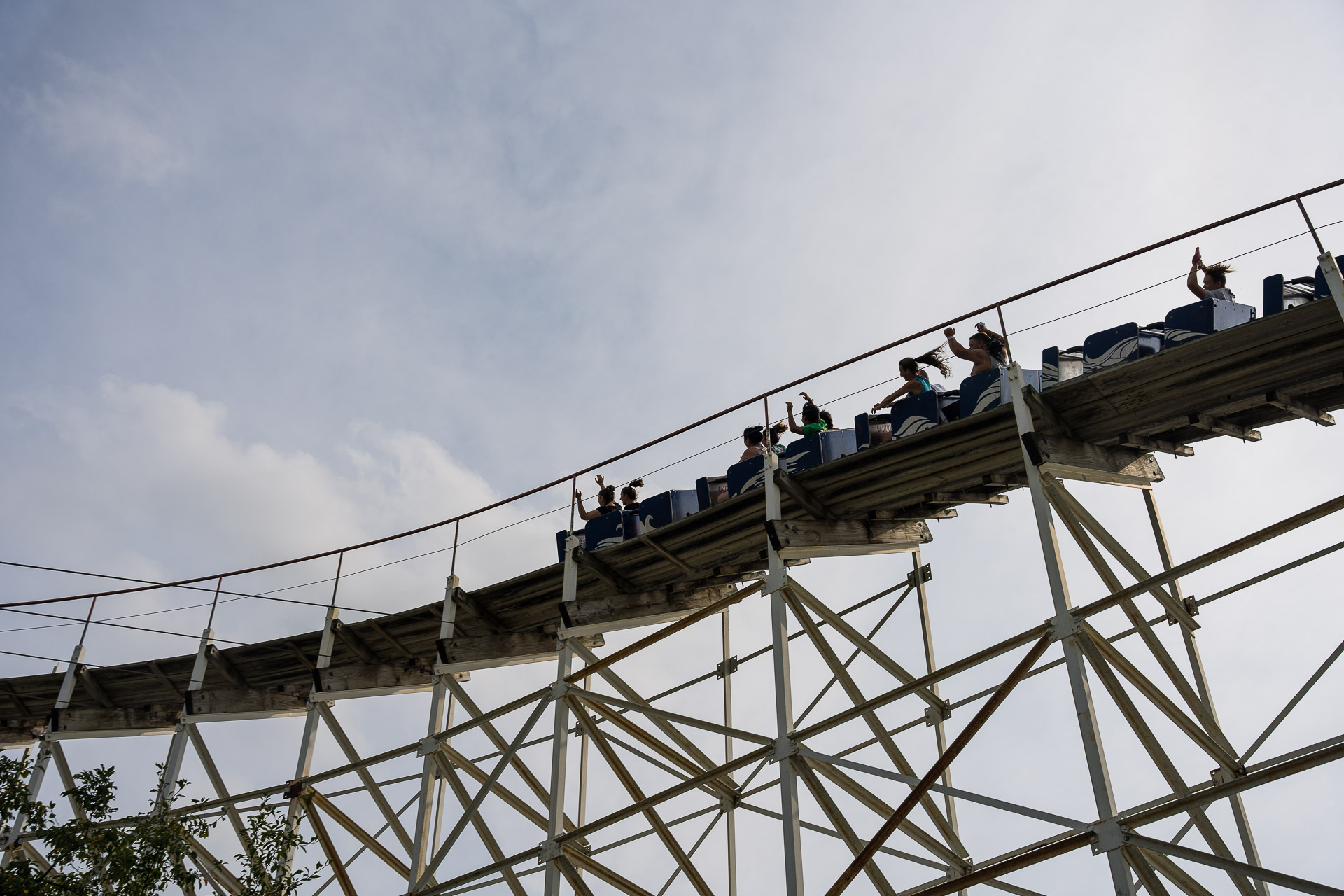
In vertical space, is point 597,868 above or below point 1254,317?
below

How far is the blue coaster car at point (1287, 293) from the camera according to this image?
1173 centimetres

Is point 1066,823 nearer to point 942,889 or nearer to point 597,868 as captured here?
point 942,889

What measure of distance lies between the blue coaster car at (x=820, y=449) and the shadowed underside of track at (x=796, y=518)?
220 millimetres

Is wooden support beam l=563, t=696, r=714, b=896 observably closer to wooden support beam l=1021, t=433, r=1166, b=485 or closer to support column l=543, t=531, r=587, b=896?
support column l=543, t=531, r=587, b=896

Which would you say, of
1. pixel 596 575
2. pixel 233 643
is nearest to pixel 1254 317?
pixel 596 575

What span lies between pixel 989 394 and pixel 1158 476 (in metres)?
2.90

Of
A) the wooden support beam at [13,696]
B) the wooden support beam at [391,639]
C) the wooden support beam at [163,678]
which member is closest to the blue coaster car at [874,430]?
the wooden support beam at [391,639]

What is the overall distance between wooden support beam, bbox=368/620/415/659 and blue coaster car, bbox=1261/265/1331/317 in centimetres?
1344

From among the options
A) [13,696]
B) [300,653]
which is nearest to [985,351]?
[300,653]

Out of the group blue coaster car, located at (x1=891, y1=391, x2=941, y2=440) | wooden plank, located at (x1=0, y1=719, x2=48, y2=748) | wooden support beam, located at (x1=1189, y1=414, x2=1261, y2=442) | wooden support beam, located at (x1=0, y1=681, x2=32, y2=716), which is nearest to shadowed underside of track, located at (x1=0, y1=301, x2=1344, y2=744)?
wooden support beam, located at (x1=1189, y1=414, x2=1261, y2=442)

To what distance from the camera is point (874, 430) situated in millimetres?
13969

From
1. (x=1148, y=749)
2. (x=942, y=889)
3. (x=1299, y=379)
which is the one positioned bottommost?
(x=942, y=889)

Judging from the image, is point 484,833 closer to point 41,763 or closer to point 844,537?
point 844,537

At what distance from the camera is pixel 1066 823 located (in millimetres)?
10727
